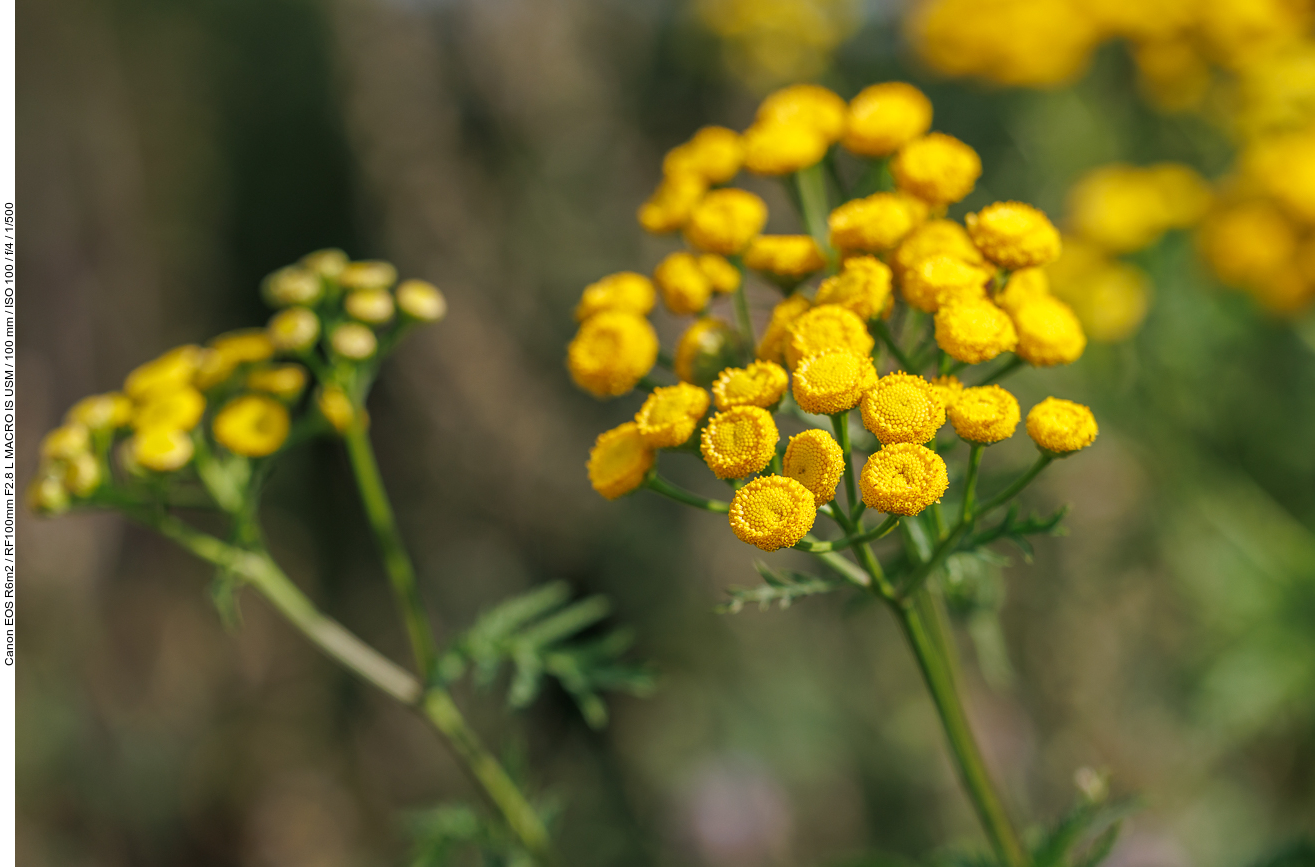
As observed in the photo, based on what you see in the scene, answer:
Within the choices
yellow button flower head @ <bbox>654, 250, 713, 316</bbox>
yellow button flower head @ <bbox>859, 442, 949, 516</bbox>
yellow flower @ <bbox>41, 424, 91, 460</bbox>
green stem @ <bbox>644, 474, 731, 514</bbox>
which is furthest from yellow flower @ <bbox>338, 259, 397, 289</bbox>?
yellow button flower head @ <bbox>859, 442, 949, 516</bbox>

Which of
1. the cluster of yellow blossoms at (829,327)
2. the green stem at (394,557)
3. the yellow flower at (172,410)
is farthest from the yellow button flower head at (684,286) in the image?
the yellow flower at (172,410)

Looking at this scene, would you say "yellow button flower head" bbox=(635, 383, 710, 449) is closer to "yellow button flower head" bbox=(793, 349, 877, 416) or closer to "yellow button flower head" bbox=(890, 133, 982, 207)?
"yellow button flower head" bbox=(793, 349, 877, 416)

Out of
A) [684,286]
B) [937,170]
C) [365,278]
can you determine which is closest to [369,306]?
[365,278]

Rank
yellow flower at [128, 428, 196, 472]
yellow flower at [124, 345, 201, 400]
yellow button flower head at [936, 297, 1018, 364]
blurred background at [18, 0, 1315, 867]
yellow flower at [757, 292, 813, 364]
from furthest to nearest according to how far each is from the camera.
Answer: blurred background at [18, 0, 1315, 867]
yellow flower at [124, 345, 201, 400]
yellow flower at [128, 428, 196, 472]
yellow flower at [757, 292, 813, 364]
yellow button flower head at [936, 297, 1018, 364]

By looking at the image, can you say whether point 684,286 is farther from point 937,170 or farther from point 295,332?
point 295,332

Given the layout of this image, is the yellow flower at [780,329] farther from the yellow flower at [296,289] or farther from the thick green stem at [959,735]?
the yellow flower at [296,289]

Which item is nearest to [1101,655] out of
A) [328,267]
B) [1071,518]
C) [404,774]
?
[1071,518]

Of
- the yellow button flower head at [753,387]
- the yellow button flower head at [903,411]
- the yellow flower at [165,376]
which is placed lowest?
Answer: the yellow button flower head at [903,411]
